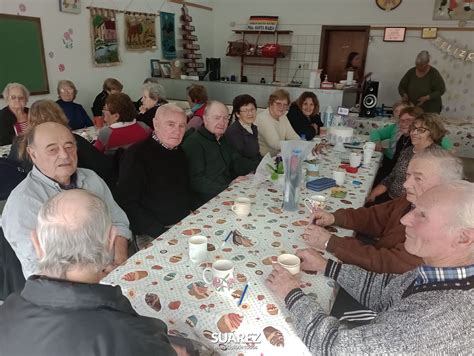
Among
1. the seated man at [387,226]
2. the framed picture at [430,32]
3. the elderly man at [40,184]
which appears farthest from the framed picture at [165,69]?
the seated man at [387,226]

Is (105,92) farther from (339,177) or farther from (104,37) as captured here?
(339,177)

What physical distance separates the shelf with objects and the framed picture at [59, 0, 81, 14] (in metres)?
3.31

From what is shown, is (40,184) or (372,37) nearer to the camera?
(40,184)

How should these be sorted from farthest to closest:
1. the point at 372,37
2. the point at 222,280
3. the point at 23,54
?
the point at 372,37 → the point at 23,54 → the point at 222,280

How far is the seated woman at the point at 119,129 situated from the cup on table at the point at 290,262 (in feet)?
5.47

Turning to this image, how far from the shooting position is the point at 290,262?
136cm

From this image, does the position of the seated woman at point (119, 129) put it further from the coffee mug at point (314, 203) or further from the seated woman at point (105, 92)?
the seated woman at point (105, 92)

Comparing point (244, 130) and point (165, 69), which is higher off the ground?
point (165, 69)

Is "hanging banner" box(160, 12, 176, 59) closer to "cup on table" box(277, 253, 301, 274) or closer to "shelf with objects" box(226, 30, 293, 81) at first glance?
"shelf with objects" box(226, 30, 293, 81)

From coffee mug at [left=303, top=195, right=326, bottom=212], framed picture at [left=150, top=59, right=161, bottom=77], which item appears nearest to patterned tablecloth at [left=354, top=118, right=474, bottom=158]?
coffee mug at [left=303, top=195, right=326, bottom=212]


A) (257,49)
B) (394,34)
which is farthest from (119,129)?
(394,34)

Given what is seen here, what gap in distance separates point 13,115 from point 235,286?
326 cm

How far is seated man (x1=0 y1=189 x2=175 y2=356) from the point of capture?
78 cm

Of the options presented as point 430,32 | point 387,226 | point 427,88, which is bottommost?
point 387,226
